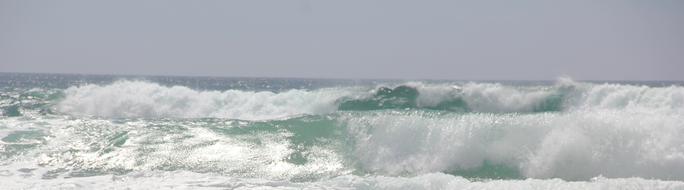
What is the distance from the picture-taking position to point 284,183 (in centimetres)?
1101

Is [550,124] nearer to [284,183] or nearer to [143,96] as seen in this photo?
[284,183]

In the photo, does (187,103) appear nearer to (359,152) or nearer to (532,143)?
(359,152)

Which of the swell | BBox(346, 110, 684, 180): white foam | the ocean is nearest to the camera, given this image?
the ocean

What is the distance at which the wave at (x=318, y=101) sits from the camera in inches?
1010

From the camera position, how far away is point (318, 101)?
26.2 m

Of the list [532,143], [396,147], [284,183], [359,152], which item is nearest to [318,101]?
[359,152]

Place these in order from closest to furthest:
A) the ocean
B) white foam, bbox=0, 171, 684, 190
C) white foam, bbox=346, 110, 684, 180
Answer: white foam, bbox=0, 171, 684, 190 → the ocean → white foam, bbox=346, 110, 684, 180

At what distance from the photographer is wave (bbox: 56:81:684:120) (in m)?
25.7

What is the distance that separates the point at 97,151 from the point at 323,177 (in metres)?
5.72

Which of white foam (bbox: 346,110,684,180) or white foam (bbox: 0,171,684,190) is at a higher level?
white foam (bbox: 346,110,684,180)

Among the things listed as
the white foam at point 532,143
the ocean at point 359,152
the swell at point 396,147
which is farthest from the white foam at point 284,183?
the white foam at point 532,143

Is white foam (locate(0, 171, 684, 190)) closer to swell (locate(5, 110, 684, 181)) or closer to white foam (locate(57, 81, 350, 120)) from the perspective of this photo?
swell (locate(5, 110, 684, 181))

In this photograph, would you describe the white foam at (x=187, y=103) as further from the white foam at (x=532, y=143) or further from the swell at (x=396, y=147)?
the white foam at (x=532, y=143)

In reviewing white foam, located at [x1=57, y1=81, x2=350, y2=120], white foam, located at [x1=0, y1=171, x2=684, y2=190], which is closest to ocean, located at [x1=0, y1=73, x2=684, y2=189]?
white foam, located at [x1=0, y1=171, x2=684, y2=190]
